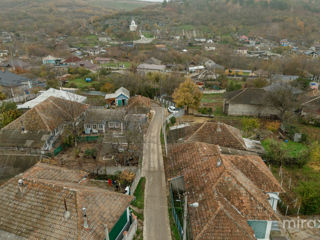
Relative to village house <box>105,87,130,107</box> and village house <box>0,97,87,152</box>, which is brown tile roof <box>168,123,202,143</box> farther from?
village house <box>105,87,130,107</box>

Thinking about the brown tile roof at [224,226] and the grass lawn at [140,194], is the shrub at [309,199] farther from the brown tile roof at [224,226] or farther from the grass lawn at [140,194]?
the grass lawn at [140,194]

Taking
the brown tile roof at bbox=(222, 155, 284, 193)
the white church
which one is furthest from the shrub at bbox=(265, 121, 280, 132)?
the white church

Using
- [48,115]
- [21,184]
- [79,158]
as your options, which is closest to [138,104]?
[48,115]

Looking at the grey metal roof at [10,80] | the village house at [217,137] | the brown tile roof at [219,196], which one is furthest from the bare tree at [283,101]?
the grey metal roof at [10,80]

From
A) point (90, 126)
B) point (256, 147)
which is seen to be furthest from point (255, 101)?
point (90, 126)

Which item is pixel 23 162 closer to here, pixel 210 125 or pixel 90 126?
pixel 90 126

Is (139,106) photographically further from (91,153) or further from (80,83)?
(80,83)

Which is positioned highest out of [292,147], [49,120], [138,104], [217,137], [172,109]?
[49,120]
